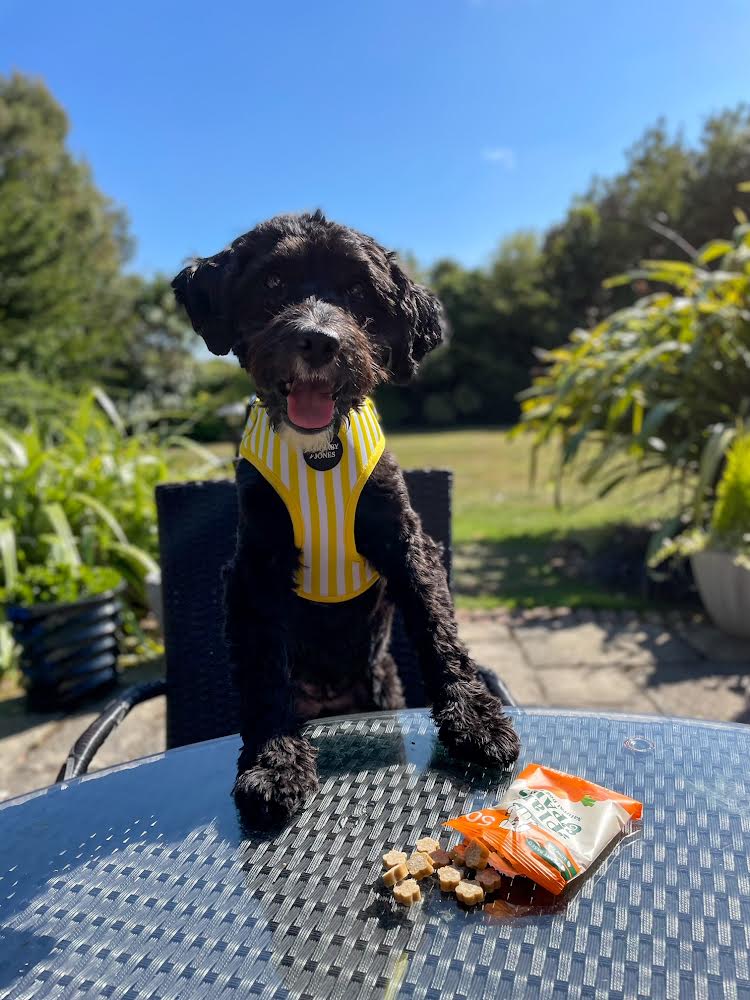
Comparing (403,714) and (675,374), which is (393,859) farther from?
(675,374)

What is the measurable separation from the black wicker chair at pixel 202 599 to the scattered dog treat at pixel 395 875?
107 cm

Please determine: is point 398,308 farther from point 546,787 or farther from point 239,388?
point 239,388

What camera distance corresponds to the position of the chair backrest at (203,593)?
2.12m

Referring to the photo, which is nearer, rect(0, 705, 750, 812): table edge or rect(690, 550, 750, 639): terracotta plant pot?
rect(0, 705, 750, 812): table edge

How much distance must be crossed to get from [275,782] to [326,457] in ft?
2.45

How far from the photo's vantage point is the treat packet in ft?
3.37

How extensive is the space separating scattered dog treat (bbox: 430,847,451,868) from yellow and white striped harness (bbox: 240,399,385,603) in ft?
2.49

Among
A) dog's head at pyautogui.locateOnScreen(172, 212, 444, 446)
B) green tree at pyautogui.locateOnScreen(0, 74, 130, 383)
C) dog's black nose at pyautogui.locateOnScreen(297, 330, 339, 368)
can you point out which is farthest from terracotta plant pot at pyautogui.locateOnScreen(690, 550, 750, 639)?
green tree at pyautogui.locateOnScreen(0, 74, 130, 383)

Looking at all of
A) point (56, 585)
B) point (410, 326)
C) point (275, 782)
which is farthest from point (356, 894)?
point (56, 585)

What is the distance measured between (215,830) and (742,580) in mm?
3492

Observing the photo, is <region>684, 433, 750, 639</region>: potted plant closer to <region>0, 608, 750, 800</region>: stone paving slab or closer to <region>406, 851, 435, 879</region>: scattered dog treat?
<region>0, 608, 750, 800</region>: stone paving slab

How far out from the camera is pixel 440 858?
3.60 feet

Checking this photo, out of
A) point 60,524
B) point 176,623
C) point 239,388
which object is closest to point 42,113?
point 239,388

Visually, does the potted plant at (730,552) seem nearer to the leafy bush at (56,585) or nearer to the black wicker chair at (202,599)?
the black wicker chair at (202,599)
